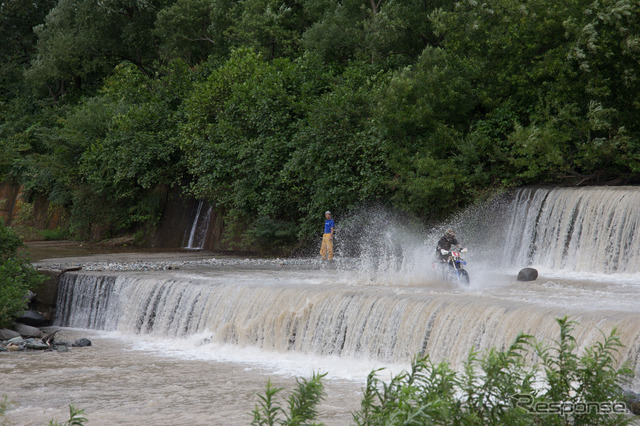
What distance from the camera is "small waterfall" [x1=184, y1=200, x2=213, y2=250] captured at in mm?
28547

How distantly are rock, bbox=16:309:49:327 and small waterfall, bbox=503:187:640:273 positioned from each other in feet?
39.3

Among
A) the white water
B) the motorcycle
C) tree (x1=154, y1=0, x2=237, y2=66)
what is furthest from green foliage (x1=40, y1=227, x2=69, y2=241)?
the motorcycle

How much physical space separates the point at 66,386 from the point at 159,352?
123 inches

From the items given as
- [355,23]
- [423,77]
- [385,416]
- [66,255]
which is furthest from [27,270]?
[355,23]

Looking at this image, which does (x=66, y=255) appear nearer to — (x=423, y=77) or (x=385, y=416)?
(x=423, y=77)

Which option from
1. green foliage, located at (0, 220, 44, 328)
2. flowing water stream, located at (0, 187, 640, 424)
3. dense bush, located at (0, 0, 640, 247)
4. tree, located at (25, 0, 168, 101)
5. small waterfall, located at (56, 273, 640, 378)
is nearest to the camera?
flowing water stream, located at (0, 187, 640, 424)

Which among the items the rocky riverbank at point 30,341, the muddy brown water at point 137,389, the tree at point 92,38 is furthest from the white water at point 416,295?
the tree at point 92,38

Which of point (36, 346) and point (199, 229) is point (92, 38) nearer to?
point (199, 229)

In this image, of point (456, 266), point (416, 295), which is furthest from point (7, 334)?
point (456, 266)

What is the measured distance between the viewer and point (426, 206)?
850 inches

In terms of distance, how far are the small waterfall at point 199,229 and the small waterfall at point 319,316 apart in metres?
10.4

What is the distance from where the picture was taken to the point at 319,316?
44.0ft

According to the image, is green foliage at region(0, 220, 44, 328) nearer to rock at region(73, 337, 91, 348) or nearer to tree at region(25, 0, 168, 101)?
rock at region(73, 337, 91, 348)

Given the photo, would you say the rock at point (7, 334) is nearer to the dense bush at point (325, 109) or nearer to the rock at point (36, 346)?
the rock at point (36, 346)
